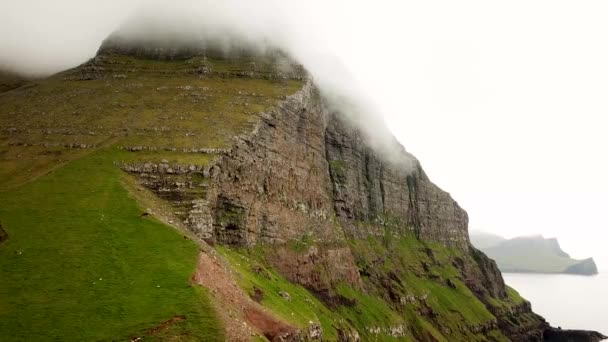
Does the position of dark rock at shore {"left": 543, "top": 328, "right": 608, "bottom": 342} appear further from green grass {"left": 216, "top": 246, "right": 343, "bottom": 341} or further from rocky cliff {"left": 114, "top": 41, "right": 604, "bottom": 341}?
green grass {"left": 216, "top": 246, "right": 343, "bottom": 341}

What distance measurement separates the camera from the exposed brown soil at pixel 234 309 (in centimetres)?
3847

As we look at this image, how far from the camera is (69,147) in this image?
70812 mm

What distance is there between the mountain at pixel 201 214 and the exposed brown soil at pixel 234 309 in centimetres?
22

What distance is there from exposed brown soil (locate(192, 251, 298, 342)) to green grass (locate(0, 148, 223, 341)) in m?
1.37

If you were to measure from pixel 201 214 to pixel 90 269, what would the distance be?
21482mm

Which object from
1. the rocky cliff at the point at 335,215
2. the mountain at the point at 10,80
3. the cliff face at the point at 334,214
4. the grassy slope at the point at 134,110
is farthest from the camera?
the mountain at the point at 10,80

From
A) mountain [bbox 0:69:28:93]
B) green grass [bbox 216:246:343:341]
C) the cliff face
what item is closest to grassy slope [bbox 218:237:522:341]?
green grass [bbox 216:246:343:341]

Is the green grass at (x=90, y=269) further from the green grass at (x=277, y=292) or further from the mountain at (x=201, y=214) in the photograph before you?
the green grass at (x=277, y=292)

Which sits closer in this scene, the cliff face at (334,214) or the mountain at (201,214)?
the mountain at (201,214)

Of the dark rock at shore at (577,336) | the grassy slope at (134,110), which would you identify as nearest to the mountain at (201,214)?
the grassy slope at (134,110)

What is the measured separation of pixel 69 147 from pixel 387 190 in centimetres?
11315

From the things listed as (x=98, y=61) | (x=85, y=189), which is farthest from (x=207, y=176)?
(x=98, y=61)

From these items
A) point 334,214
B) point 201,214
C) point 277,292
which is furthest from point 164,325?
point 334,214

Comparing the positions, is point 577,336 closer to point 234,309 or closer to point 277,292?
point 277,292
